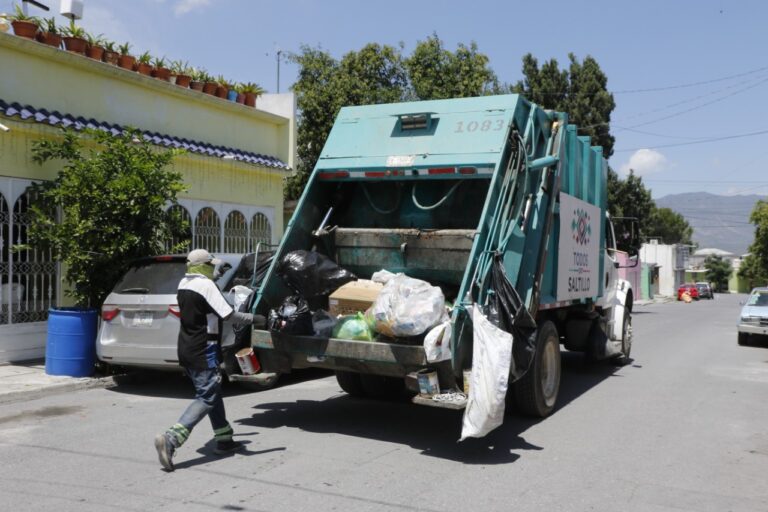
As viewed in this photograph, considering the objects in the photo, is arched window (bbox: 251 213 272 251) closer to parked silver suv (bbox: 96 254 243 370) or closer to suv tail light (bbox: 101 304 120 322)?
parked silver suv (bbox: 96 254 243 370)

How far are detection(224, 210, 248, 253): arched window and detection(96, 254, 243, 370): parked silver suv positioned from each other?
518 centimetres

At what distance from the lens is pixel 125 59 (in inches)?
494

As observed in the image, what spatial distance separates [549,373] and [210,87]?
9.43 meters

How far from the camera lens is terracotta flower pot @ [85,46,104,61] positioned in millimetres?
11934

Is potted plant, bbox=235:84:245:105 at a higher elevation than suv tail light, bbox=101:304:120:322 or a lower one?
higher

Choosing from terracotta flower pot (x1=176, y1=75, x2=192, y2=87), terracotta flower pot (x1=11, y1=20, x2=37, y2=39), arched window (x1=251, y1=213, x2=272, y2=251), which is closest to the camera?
terracotta flower pot (x1=11, y1=20, x2=37, y2=39)

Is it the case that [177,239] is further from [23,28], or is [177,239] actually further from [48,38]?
[23,28]

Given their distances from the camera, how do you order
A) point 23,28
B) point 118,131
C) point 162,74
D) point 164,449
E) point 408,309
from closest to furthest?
point 164,449 → point 408,309 → point 23,28 → point 118,131 → point 162,74

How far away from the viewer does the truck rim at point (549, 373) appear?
7.48 meters

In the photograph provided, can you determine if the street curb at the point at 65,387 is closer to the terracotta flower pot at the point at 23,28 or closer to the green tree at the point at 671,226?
the terracotta flower pot at the point at 23,28

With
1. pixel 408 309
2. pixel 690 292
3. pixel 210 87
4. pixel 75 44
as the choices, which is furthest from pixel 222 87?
pixel 690 292

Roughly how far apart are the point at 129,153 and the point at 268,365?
4581mm

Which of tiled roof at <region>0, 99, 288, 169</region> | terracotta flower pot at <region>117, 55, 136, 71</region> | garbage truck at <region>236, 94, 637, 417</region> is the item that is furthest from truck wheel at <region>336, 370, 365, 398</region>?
terracotta flower pot at <region>117, 55, 136, 71</region>

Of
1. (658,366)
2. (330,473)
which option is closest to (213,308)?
(330,473)
